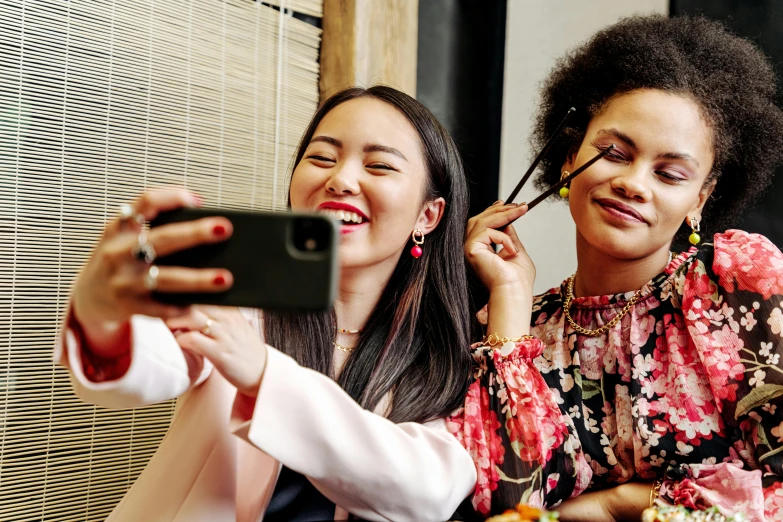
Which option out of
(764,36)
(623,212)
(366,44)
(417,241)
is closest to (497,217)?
(417,241)

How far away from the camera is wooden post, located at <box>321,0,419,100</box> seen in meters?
1.79

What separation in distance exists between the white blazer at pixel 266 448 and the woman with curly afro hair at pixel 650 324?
17cm

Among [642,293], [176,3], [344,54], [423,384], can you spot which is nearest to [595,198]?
[642,293]

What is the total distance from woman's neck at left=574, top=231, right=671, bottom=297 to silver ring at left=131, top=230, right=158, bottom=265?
3.01 feet

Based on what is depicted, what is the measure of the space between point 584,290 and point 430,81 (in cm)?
88

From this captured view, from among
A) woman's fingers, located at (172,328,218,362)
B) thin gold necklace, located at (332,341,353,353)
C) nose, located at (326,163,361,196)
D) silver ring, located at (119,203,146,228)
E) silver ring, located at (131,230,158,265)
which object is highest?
nose, located at (326,163,361,196)

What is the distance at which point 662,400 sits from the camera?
126cm

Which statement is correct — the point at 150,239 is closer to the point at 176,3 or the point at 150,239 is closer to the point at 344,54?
the point at 176,3

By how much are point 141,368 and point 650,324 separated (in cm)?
87

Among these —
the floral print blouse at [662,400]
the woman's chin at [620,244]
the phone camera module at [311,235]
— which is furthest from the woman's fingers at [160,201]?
the woman's chin at [620,244]

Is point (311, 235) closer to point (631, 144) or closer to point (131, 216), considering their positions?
point (131, 216)

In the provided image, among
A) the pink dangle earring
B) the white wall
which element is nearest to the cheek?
the pink dangle earring

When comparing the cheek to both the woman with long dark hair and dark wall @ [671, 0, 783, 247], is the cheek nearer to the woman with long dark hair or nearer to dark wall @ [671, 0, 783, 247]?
the woman with long dark hair

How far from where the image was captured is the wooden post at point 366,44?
179cm
